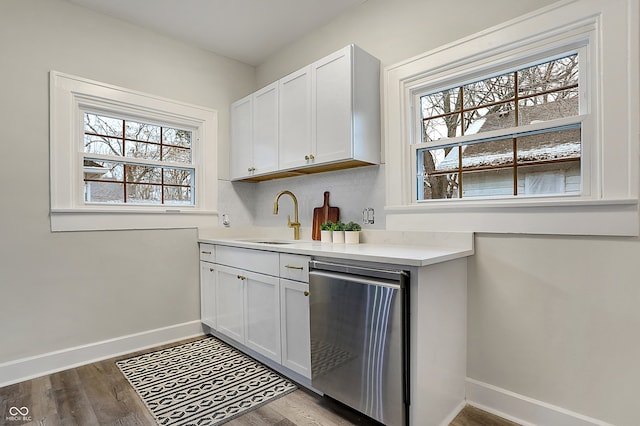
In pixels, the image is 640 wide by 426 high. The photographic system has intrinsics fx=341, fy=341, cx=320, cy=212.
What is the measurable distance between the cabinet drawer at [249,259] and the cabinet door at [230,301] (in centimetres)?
6

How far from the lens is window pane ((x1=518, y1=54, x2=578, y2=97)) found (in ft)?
5.86

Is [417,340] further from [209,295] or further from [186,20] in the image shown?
[186,20]

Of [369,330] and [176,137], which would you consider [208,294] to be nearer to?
[176,137]

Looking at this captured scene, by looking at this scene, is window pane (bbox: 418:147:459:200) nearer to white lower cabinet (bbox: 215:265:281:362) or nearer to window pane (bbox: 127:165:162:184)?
white lower cabinet (bbox: 215:265:281:362)

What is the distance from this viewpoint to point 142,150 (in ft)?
9.96

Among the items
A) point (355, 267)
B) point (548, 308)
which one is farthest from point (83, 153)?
point (548, 308)

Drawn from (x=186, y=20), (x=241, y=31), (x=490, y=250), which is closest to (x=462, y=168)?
(x=490, y=250)

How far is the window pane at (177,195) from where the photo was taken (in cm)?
318

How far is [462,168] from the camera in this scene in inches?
86.3

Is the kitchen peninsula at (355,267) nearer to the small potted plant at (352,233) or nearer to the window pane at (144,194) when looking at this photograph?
the small potted plant at (352,233)
